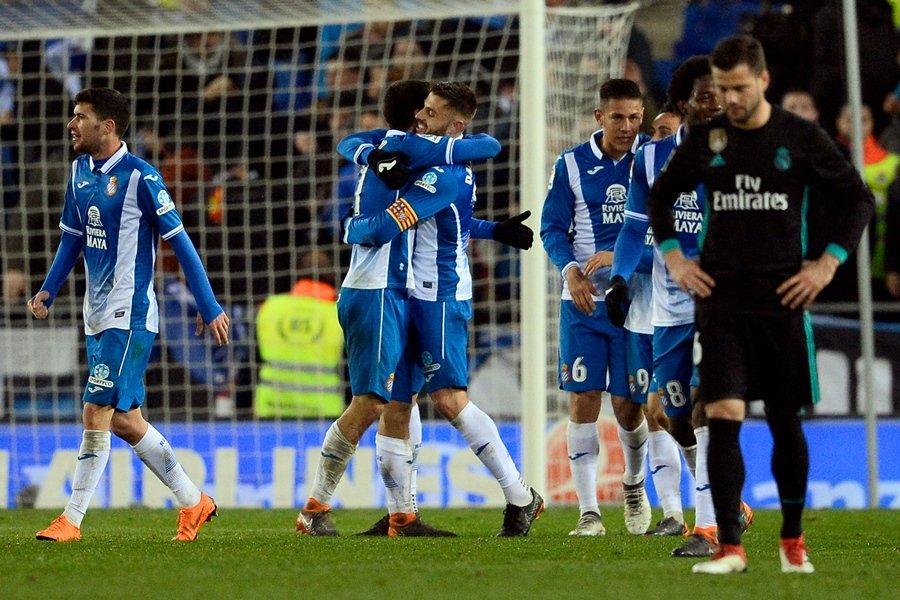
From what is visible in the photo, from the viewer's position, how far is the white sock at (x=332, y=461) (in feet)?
24.8

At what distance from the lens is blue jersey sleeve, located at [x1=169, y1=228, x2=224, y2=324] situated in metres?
7.23

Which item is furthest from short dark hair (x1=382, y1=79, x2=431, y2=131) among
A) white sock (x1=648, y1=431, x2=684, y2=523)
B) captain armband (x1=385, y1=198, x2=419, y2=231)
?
white sock (x1=648, y1=431, x2=684, y2=523)

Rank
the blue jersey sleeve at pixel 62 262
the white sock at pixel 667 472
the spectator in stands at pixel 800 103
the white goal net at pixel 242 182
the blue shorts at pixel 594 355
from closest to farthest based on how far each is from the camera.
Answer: the blue jersey sleeve at pixel 62 262 → the white sock at pixel 667 472 → the blue shorts at pixel 594 355 → the white goal net at pixel 242 182 → the spectator in stands at pixel 800 103

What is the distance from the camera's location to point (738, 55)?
17.1 ft

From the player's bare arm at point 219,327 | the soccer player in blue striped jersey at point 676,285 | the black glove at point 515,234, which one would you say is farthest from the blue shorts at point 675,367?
the player's bare arm at point 219,327

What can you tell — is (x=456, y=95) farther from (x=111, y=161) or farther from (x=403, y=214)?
(x=111, y=161)

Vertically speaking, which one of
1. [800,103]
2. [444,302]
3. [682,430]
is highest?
[800,103]

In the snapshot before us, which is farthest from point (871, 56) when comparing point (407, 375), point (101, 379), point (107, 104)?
point (101, 379)

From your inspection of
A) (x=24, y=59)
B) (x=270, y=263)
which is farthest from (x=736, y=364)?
(x=24, y=59)

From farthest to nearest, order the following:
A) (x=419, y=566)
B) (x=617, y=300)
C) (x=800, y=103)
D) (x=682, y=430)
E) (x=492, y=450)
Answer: (x=800, y=103) → (x=492, y=450) → (x=682, y=430) → (x=617, y=300) → (x=419, y=566)

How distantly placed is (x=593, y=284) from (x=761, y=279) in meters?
2.54

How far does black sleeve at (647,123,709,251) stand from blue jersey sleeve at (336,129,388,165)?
7.14 feet

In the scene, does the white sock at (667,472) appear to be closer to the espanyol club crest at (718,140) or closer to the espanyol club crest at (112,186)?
the espanyol club crest at (718,140)

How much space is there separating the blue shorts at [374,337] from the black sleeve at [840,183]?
2618 millimetres
